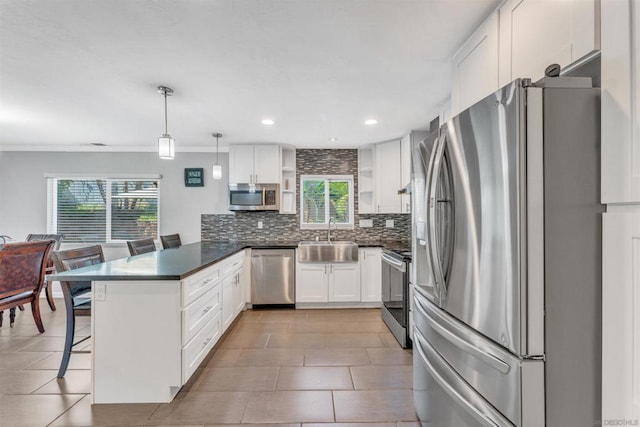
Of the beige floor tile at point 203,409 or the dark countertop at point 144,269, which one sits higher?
the dark countertop at point 144,269

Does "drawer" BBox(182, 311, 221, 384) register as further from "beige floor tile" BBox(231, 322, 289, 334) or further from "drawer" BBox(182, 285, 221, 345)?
"beige floor tile" BBox(231, 322, 289, 334)

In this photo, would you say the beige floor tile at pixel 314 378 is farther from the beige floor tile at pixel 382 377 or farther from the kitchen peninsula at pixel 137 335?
the kitchen peninsula at pixel 137 335

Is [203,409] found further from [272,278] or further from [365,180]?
[365,180]

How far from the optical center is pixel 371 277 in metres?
4.15

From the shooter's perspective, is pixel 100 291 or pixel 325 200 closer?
pixel 100 291

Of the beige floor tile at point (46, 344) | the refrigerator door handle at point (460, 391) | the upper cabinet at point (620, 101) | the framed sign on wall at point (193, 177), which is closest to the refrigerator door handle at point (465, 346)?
the refrigerator door handle at point (460, 391)

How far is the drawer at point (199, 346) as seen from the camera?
80.6 inches

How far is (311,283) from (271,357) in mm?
1515

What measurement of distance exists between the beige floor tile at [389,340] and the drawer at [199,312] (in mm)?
1666

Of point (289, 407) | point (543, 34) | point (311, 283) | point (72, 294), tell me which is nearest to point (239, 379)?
point (289, 407)

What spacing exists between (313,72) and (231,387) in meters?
2.38

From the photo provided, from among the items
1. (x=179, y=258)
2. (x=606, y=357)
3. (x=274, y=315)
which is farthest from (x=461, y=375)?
(x=274, y=315)

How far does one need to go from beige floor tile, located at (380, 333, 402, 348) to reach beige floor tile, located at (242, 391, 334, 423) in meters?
1.03

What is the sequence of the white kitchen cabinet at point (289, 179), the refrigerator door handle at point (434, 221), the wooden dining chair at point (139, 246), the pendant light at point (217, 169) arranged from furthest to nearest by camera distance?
the white kitchen cabinet at point (289, 179)
the pendant light at point (217, 169)
the wooden dining chair at point (139, 246)
the refrigerator door handle at point (434, 221)
